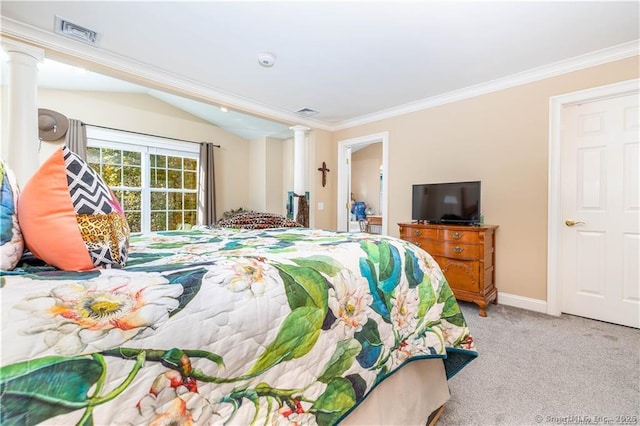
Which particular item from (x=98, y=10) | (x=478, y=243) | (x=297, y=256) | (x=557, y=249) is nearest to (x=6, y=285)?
(x=297, y=256)

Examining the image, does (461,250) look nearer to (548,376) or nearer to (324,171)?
(548,376)

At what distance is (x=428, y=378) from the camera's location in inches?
54.2

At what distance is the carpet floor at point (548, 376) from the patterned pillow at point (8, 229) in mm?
1786

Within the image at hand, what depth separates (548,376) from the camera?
5.78 feet

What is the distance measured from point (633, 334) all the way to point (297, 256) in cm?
313

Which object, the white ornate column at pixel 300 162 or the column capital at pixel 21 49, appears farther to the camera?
the white ornate column at pixel 300 162

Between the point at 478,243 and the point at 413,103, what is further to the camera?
the point at 413,103

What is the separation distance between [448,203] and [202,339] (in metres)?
3.07

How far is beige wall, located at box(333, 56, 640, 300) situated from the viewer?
110 inches

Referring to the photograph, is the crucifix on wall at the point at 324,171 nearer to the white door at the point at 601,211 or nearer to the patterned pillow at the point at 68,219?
the white door at the point at 601,211

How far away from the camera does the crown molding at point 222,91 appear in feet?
7.35

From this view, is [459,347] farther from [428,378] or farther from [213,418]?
[213,418]

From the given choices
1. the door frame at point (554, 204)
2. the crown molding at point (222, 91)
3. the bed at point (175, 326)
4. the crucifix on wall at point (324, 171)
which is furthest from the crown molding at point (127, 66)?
the door frame at point (554, 204)

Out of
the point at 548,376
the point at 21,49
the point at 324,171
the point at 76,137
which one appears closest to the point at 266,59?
the point at 21,49
